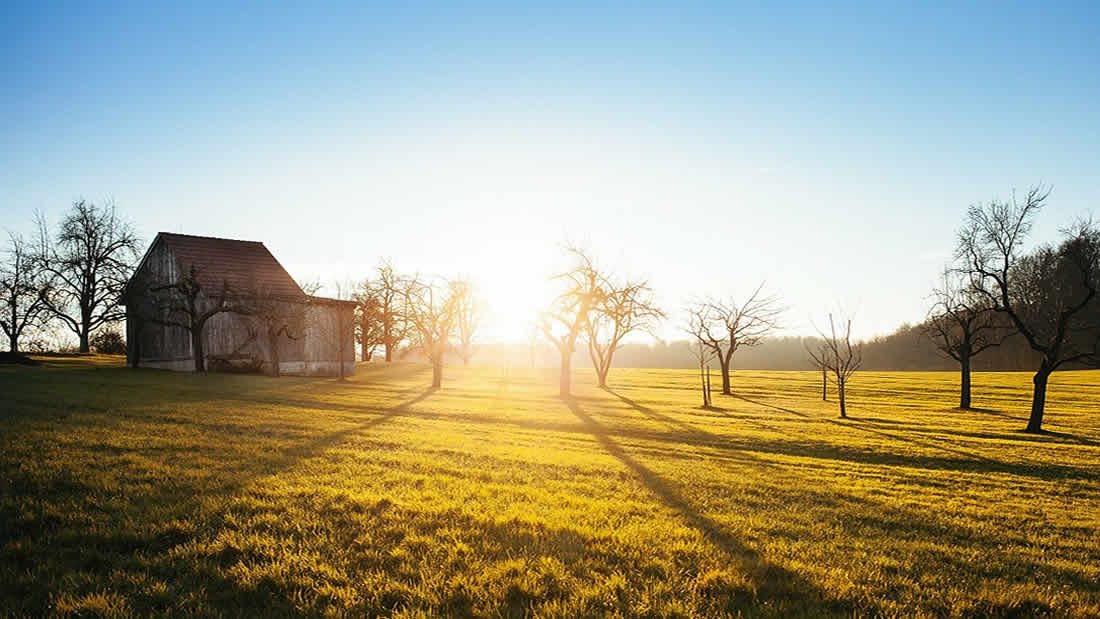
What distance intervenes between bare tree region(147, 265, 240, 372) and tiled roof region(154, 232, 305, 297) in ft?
2.59

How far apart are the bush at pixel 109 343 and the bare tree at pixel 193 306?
1946 centimetres

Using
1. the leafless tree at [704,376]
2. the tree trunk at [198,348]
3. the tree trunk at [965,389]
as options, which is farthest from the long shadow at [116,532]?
the tree trunk at [965,389]

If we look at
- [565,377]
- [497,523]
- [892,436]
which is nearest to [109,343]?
[565,377]

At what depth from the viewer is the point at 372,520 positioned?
659 centimetres

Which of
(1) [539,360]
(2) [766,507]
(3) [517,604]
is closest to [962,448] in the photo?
(2) [766,507]

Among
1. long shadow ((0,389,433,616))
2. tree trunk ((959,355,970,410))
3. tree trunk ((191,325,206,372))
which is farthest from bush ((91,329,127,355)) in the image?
tree trunk ((959,355,970,410))

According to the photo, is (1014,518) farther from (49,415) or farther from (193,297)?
(193,297)

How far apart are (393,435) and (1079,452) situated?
886 inches

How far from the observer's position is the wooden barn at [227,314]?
35031 mm

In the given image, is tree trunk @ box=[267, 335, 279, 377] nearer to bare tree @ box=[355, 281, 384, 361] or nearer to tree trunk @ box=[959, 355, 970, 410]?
bare tree @ box=[355, 281, 384, 361]

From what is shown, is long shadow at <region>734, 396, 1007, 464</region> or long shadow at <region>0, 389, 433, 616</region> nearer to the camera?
long shadow at <region>0, 389, 433, 616</region>

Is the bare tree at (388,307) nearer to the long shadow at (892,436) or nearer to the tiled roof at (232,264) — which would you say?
the tiled roof at (232,264)

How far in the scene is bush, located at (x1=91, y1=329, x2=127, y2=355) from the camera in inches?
1987

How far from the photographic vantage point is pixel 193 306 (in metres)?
34.0
